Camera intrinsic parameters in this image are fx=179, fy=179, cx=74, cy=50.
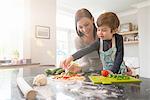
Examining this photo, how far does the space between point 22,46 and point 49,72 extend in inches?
83.3

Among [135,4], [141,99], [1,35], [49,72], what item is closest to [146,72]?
[135,4]

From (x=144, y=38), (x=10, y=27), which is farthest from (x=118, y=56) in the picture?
(x=144, y=38)

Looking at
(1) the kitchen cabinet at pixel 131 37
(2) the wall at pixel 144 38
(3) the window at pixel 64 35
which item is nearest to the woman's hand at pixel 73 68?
(2) the wall at pixel 144 38

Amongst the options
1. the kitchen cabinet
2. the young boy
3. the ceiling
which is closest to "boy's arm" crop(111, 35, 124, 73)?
the young boy

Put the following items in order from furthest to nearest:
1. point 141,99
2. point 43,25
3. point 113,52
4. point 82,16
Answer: point 43,25 < point 82,16 < point 113,52 < point 141,99

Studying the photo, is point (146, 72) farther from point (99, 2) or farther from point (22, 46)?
point (22, 46)

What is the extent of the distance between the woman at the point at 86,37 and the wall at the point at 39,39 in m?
1.87

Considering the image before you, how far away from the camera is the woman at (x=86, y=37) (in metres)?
1.25

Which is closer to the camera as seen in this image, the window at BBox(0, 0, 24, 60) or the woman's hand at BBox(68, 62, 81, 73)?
the woman's hand at BBox(68, 62, 81, 73)

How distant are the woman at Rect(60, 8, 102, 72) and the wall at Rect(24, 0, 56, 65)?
1.87m

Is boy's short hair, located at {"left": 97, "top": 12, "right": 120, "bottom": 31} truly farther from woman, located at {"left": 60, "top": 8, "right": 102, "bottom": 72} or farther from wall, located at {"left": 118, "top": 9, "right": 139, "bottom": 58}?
wall, located at {"left": 118, "top": 9, "right": 139, "bottom": 58}

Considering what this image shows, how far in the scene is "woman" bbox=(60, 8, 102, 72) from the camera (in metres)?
1.25

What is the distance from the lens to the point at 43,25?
3314 mm

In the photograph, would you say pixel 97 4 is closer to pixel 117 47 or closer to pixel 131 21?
pixel 131 21
